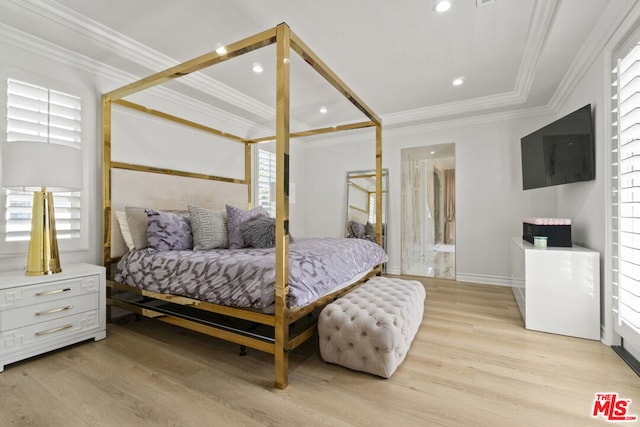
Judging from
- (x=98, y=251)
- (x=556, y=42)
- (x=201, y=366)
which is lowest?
(x=201, y=366)

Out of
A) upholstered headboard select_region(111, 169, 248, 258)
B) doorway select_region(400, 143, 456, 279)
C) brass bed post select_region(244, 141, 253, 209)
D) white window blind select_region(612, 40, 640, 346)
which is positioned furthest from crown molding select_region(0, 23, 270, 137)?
white window blind select_region(612, 40, 640, 346)

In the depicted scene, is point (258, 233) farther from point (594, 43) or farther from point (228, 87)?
point (594, 43)

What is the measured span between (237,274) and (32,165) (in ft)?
5.40

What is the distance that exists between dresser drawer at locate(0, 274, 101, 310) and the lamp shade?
28.1 inches

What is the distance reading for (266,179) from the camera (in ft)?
15.9

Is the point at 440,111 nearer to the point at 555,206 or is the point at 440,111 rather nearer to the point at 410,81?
the point at 410,81

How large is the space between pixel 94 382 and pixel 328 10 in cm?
301

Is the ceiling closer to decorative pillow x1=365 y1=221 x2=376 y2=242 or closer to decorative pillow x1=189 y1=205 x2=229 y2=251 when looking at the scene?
decorative pillow x1=189 y1=205 x2=229 y2=251

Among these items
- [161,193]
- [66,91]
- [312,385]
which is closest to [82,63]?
[66,91]

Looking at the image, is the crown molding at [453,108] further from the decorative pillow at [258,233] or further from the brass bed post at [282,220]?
the brass bed post at [282,220]

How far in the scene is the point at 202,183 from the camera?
147 inches

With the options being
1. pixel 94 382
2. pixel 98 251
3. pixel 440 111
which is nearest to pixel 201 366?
pixel 94 382

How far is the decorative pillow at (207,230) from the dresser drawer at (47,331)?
3.13ft

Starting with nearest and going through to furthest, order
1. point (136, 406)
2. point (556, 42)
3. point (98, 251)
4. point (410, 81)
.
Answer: point (136, 406) < point (556, 42) < point (98, 251) < point (410, 81)
